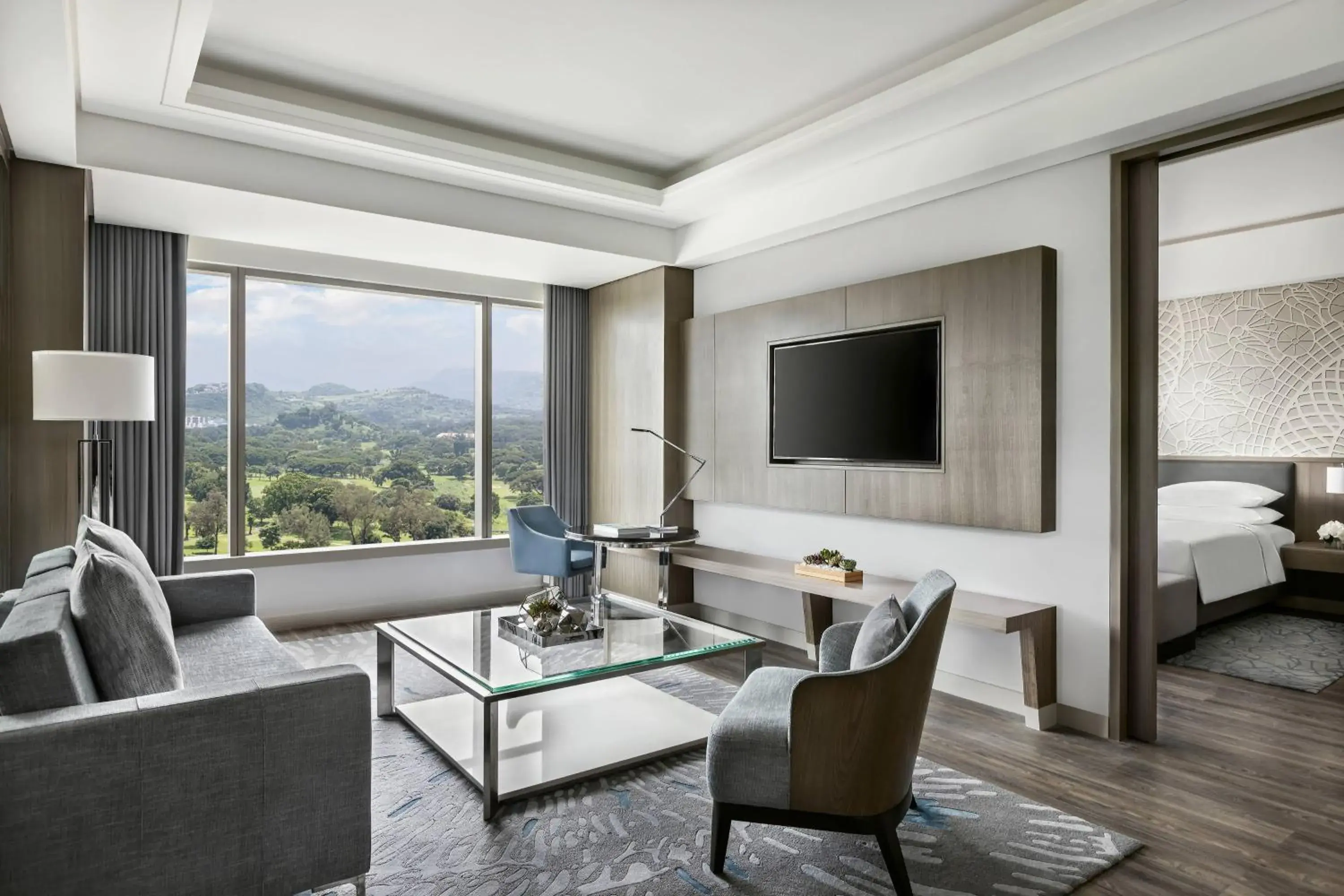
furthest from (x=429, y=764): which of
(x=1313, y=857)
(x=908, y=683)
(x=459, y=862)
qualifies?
(x=1313, y=857)

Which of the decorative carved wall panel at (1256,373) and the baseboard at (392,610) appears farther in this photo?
the decorative carved wall panel at (1256,373)

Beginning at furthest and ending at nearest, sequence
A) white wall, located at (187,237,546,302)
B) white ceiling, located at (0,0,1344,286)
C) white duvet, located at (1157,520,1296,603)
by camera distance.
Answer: white wall, located at (187,237,546,302), white duvet, located at (1157,520,1296,603), white ceiling, located at (0,0,1344,286)

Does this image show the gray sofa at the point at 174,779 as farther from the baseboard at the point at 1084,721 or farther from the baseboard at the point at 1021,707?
the baseboard at the point at 1084,721

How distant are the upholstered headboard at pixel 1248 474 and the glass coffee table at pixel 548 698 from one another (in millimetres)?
4556

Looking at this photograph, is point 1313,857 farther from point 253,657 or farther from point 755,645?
point 253,657

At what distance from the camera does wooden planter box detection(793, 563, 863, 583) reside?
12.8ft

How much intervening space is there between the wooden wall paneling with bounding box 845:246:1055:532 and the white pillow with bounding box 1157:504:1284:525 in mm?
3019

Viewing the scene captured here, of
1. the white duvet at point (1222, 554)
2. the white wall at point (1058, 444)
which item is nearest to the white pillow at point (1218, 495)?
the white duvet at point (1222, 554)

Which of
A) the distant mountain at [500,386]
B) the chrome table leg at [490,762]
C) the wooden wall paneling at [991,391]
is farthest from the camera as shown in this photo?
the distant mountain at [500,386]

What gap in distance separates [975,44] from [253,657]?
365 cm

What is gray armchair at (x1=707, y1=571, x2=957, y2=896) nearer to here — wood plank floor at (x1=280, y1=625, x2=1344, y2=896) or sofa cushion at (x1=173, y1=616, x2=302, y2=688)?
wood plank floor at (x1=280, y1=625, x2=1344, y2=896)

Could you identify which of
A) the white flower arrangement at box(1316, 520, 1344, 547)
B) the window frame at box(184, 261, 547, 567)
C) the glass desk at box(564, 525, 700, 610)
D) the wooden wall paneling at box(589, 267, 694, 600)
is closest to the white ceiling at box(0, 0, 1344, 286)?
the window frame at box(184, 261, 547, 567)

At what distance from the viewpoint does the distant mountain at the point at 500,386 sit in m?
6.01

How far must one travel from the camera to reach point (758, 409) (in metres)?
4.89
